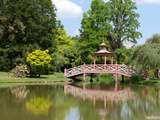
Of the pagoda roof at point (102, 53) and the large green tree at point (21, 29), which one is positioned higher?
the large green tree at point (21, 29)

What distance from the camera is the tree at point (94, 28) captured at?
182 feet

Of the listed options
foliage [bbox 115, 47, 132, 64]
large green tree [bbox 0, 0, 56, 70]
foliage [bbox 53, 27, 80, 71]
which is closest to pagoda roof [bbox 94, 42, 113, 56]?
foliage [bbox 115, 47, 132, 64]

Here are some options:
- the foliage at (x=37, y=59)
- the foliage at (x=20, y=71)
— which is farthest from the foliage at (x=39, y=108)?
the foliage at (x=37, y=59)

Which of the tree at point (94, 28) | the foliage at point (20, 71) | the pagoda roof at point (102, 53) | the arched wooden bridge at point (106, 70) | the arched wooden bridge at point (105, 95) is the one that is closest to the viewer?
the arched wooden bridge at point (105, 95)

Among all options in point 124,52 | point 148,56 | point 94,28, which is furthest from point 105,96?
point 94,28

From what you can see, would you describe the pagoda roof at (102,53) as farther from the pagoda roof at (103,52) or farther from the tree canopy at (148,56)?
the tree canopy at (148,56)

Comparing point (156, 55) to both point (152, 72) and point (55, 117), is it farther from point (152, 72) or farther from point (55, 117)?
point (55, 117)

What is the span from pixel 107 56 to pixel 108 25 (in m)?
6.16

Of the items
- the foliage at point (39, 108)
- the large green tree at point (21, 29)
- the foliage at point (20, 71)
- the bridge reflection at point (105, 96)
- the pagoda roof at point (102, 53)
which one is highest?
the large green tree at point (21, 29)

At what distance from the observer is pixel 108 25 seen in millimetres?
55938

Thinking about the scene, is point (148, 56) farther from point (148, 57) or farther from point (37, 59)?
point (37, 59)

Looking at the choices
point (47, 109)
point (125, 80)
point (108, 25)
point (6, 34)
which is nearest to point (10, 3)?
point (6, 34)

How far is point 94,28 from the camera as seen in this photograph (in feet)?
187

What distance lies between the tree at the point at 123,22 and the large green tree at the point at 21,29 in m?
8.18
